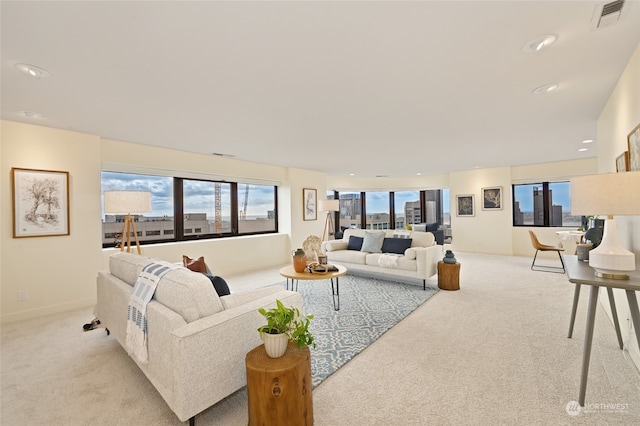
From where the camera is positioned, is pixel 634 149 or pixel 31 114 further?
pixel 31 114

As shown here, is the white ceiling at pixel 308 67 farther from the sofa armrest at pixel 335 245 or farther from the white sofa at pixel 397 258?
the sofa armrest at pixel 335 245

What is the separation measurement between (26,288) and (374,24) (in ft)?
15.9

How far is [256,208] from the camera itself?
6.78 metres

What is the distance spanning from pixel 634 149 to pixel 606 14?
1.15 meters

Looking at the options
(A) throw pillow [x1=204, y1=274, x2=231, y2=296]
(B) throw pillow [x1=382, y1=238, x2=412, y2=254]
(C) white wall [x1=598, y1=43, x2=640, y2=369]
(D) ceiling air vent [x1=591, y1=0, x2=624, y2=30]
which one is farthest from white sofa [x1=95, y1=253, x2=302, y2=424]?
(B) throw pillow [x1=382, y1=238, x2=412, y2=254]

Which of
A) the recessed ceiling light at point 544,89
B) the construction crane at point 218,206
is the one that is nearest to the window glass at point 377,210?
the construction crane at point 218,206

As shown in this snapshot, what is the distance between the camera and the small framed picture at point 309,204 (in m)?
7.33

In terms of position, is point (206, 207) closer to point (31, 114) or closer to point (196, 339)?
point (31, 114)

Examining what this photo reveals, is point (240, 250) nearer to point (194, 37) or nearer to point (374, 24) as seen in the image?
point (194, 37)

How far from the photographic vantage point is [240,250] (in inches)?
236

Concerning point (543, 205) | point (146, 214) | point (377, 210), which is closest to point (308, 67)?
point (146, 214)

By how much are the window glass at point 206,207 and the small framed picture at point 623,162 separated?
6.01m

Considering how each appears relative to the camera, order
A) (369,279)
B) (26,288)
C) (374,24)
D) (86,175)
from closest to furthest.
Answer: (374,24) < (26,288) < (86,175) < (369,279)

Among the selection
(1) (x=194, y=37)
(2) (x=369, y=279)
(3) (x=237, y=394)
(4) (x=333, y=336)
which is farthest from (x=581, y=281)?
(2) (x=369, y=279)
